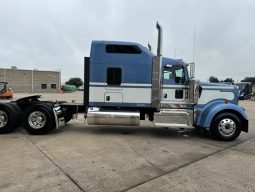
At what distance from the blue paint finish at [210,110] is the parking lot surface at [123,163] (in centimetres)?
62

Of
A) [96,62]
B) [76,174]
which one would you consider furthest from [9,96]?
[76,174]

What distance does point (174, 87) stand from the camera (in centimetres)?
909

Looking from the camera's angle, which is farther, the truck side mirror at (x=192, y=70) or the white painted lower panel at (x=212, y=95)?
the white painted lower panel at (x=212, y=95)

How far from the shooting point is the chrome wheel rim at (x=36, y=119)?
8914 mm

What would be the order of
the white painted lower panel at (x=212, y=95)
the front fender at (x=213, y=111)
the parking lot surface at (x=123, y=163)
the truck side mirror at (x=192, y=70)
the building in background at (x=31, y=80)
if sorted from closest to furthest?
the parking lot surface at (x=123, y=163) → the front fender at (x=213, y=111) → the truck side mirror at (x=192, y=70) → the white painted lower panel at (x=212, y=95) → the building in background at (x=31, y=80)

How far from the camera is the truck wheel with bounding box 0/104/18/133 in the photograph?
899 centimetres

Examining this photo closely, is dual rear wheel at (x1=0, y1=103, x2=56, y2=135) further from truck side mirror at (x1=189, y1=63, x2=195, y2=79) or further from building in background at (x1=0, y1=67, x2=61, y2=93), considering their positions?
building in background at (x1=0, y1=67, x2=61, y2=93)

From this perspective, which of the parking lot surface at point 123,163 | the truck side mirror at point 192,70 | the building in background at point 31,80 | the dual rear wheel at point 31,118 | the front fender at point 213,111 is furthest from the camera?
the building in background at point 31,80

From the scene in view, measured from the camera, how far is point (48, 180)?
A: 4.68 metres

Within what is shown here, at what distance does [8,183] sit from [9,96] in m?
29.7

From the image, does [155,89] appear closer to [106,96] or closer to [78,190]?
[106,96]

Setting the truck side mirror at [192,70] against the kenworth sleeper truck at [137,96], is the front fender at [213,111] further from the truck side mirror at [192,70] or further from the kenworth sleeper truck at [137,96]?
the truck side mirror at [192,70]

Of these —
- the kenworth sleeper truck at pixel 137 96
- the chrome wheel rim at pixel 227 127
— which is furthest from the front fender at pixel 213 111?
the chrome wheel rim at pixel 227 127

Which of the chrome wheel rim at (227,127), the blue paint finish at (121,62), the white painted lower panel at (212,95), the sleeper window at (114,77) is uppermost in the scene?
the blue paint finish at (121,62)
